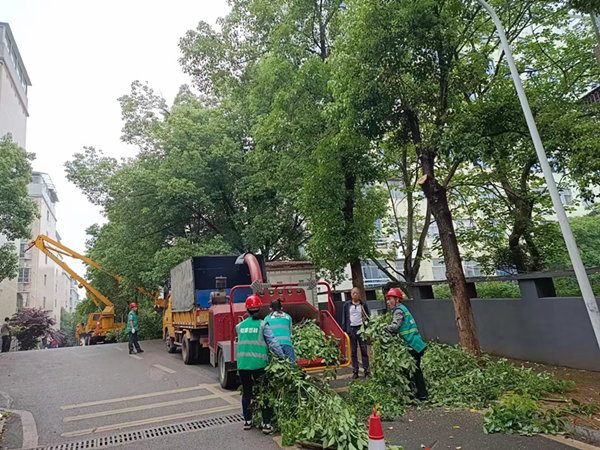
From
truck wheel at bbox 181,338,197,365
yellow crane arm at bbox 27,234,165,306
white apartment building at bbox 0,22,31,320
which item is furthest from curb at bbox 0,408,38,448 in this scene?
white apartment building at bbox 0,22,31,320

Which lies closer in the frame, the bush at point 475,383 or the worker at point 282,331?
the worker at point 282,331

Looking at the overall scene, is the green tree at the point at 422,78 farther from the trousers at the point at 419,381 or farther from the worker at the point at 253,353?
the worker at the point at 253,353

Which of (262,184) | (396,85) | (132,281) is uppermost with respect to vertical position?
(262,184)

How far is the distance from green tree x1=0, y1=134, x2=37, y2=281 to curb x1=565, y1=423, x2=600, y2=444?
24013 millimetres

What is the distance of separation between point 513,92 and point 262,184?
1132cm

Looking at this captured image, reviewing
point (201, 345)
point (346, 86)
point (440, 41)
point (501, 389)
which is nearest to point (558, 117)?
point (440, 41)

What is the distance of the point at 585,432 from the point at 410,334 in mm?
2440

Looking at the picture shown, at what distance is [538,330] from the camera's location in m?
9.27

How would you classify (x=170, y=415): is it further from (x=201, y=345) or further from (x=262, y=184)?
(x=262, y=184)

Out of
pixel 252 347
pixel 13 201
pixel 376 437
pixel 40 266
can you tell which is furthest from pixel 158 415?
pixel 40 266

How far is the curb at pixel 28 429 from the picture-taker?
550 cm

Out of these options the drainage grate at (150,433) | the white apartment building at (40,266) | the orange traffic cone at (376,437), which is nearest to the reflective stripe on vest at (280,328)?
the drainage grate at (150,433)

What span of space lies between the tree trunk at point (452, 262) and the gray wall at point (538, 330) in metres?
1.50

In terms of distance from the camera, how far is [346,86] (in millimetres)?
10023
